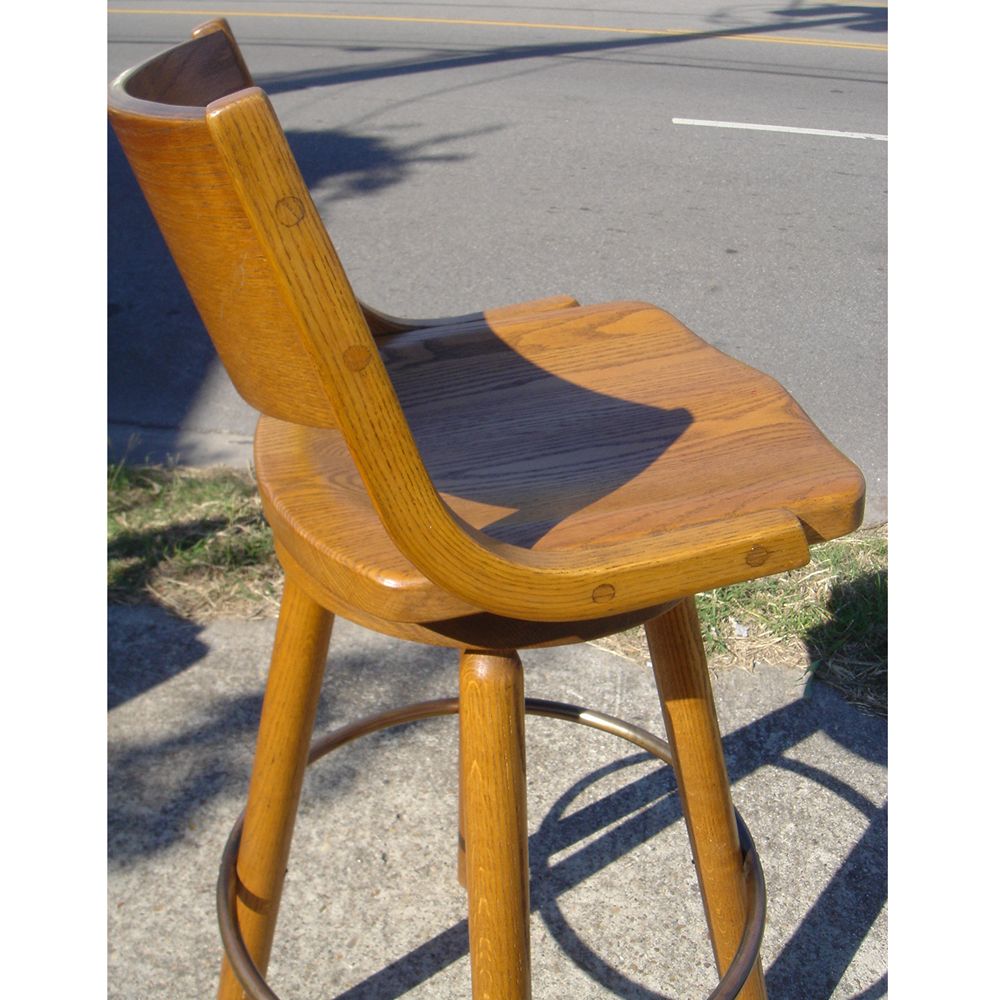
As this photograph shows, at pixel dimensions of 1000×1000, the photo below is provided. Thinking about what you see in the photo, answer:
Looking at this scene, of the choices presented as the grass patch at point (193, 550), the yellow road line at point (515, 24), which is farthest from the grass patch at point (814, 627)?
the yellow road line at point (515, 24)

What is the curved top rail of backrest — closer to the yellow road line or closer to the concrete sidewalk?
the concrete sidewalk

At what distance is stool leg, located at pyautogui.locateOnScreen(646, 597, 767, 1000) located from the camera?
4.78 ft

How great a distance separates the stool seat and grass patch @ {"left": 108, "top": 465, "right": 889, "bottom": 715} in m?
1.13

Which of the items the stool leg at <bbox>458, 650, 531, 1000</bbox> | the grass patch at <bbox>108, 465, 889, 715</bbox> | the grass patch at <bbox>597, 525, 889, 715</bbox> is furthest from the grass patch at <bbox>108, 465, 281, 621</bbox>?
the stool leg at <bbox>458, 650, 531, 1000</bbox>

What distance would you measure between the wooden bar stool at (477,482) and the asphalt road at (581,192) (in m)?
1.66

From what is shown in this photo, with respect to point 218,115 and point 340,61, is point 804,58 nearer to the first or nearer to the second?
Result: point 340,61

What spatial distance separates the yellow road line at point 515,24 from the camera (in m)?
8.57

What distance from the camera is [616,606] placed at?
1044 millimetres

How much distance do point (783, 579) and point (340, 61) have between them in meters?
6.55

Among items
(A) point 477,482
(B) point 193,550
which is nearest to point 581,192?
(B) point 193,550

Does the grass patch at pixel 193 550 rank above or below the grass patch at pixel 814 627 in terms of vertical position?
above

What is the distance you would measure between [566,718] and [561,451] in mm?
Result: 750

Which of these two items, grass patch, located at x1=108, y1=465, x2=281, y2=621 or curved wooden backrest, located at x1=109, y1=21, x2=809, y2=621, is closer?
curved wooden backrest, located at x1=109, y1=21, x2=809, y2=621

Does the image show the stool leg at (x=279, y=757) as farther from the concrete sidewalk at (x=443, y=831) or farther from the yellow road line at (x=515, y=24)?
the yellow road line at (x=515, y=24)
